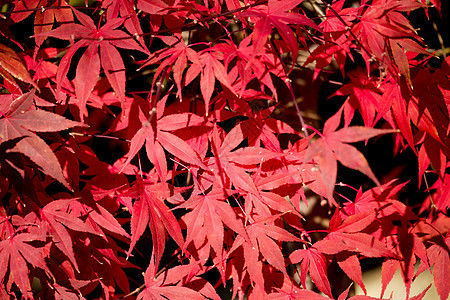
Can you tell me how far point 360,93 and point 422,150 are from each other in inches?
10.2

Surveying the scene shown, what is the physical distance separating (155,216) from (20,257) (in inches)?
12.8

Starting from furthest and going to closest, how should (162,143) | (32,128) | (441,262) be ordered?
(441,262) → (162,143) → (32,128)

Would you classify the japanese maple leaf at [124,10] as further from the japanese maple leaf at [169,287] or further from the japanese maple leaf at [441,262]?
the japanese maple leaf at [441,262]

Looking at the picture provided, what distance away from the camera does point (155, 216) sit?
0.85 meters

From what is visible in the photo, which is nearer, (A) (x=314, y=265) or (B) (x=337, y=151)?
(B) (x=337, y=151)

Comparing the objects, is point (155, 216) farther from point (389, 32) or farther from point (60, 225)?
point (389, 32)

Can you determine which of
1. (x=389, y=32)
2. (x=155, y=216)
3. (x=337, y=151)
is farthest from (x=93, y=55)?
(x=389, y=32)

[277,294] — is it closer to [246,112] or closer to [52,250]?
[246,112]

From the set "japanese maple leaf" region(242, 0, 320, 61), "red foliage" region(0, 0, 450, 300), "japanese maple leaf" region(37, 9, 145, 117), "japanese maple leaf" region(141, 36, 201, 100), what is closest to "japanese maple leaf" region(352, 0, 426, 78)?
"red foliage" region(0, 0, 450, 300)

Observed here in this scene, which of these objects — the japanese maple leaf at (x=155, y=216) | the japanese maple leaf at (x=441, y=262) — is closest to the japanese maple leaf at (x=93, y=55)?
the japanese maple leaf at (x=155, y=216)

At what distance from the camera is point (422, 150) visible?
3.46 feet

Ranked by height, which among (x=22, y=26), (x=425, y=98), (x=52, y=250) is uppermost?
(x=22, y=26)

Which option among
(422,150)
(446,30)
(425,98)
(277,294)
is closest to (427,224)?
(422,150)

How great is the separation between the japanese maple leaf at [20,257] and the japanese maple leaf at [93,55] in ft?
→ 1.13
